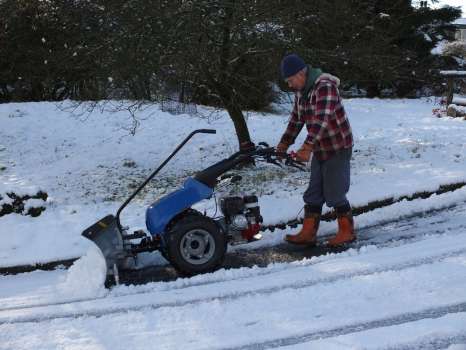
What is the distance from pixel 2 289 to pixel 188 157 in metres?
4.54

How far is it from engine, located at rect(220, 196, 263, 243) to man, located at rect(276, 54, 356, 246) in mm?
536

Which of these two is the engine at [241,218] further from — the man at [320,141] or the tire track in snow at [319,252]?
the man at [320,141]

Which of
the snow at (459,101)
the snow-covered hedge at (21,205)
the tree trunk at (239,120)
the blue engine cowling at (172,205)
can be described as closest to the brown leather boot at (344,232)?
the blue engine cowling at (172,205)

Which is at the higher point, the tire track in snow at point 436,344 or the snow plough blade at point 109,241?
the snow plough blade at point 109,241

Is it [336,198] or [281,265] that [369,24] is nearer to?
[336,198]

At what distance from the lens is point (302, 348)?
3348 millimetres

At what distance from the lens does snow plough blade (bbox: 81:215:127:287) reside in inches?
181

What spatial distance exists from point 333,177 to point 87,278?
7.36 ft

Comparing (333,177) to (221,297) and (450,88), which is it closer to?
(221,297)

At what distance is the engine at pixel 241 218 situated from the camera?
16.6 feet

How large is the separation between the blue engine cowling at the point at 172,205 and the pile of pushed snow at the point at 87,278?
0.49m

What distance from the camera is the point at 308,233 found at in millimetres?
5383

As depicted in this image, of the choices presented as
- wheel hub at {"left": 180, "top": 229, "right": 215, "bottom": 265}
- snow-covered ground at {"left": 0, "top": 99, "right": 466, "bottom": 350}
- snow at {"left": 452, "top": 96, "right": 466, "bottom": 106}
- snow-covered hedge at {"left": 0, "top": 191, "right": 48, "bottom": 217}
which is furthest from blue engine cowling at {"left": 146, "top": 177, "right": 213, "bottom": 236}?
snow at {"left": 452, "top": 96, "right": 466, "bottom": 106}

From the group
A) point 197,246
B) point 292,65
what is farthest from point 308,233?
point 292,65
